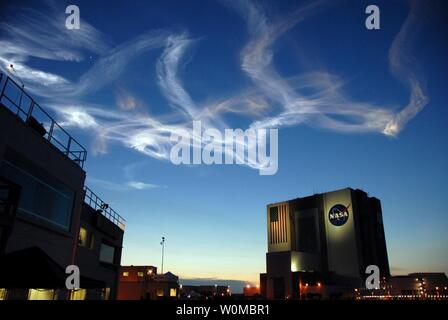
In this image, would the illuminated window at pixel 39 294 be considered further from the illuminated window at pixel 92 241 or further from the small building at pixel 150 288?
the small building at pixel 150 288

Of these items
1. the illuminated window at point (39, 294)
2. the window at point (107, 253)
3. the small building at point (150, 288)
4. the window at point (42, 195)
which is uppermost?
the window at point (42, 195)

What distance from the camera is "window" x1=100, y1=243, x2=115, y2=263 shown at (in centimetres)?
3178

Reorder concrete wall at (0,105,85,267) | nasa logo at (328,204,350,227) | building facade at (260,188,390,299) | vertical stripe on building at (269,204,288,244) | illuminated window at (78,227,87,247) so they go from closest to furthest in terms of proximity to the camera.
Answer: concrete wall at (0,105,85,267) → illuminated window at (78,227,87,247) → building facade at (260,188,390,299) → nasa logo at (328,204,350,227) → vertical stripe on building at (269,204,288,244)

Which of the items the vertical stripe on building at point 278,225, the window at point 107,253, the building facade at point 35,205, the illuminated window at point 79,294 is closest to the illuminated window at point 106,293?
the window at point 107,253

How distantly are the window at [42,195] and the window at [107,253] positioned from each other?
1445cm

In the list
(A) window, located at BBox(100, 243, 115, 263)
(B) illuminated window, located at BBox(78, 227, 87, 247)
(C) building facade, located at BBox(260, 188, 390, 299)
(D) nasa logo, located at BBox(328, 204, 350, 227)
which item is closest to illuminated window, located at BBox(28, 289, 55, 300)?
(B) illuminated window, located at BBox(78, 227, 87, 247)

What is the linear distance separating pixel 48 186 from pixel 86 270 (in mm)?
12111

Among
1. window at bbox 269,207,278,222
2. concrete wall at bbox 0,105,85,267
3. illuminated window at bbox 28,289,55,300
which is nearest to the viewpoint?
concrete wall at bbox 0,105,85,267

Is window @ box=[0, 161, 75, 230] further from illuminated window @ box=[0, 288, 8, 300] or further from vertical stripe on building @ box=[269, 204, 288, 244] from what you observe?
vertical stripe on building @ box=[269, 204, 288, 244]

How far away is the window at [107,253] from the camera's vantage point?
31781 mm

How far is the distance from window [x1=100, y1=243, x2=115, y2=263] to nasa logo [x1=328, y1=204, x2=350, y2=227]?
40019 mm
